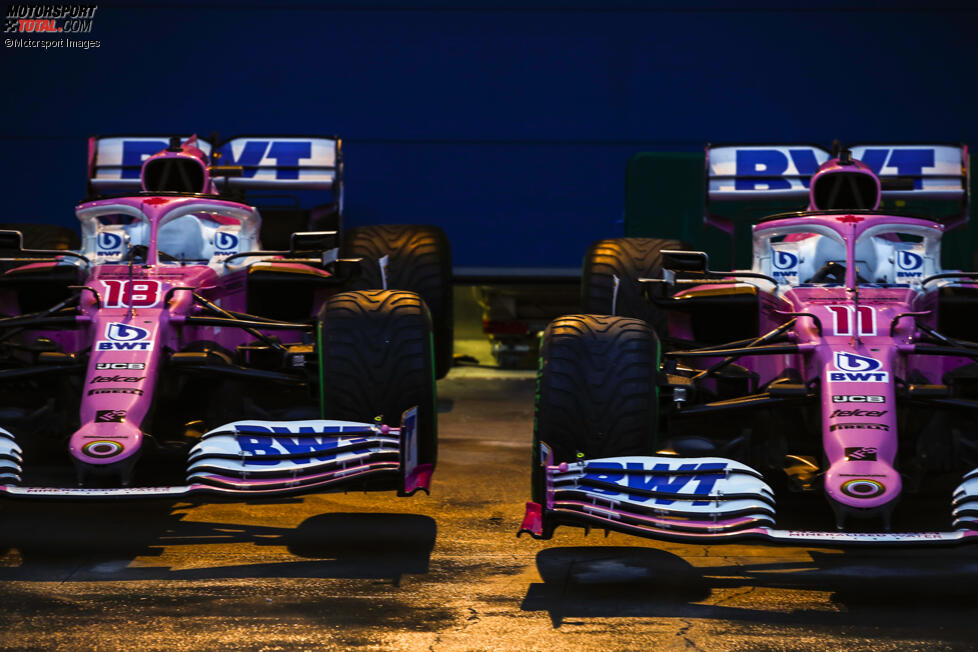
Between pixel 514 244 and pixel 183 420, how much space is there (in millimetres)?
6976

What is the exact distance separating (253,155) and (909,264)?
5.54 m

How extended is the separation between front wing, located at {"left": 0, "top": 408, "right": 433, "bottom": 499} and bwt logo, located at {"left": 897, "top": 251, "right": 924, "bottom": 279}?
3.27 metres

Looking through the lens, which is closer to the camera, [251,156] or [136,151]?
[136,151]

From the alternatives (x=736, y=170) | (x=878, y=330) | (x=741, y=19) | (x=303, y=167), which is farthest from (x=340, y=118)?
(x=878, y=330)

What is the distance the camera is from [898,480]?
4.80m

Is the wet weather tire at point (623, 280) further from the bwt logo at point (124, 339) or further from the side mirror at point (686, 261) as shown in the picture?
the bwt logo at point (124, 339)

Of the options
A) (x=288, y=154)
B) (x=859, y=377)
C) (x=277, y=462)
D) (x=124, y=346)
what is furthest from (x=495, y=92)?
(x=277, y=462)

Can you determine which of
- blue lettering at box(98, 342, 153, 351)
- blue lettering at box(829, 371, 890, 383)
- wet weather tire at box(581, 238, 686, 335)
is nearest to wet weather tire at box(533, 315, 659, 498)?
blue lettering at box(829, 371, 890, 383)

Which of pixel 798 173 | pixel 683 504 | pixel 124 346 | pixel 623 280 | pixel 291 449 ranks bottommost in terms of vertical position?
pixel 683 504

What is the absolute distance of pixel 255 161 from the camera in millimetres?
9680

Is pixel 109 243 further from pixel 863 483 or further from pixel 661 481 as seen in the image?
pixel 863 483

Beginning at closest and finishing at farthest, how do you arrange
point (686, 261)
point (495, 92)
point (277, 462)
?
point (277, 462) → point (686, 261) → point (495, 92)

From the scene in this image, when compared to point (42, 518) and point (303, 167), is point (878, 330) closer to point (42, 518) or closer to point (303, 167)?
point (42, 518)

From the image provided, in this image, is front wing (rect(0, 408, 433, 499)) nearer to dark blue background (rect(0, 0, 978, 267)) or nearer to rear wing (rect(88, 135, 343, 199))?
rear wing (rect(88, 135, 343, 199))
